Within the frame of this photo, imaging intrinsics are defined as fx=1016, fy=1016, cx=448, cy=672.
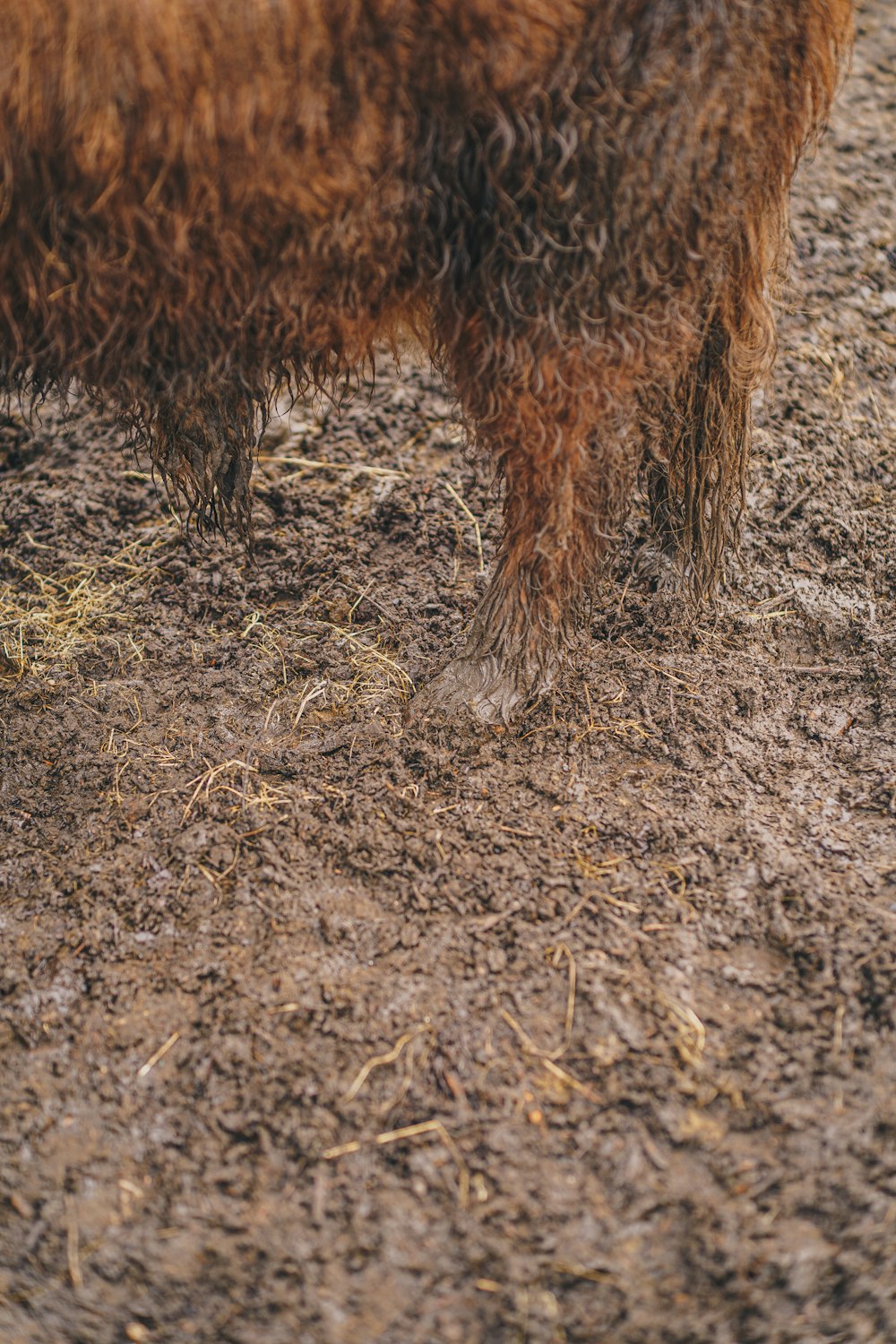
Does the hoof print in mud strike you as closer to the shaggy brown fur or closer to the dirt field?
the dirt field

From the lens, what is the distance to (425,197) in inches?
67.1

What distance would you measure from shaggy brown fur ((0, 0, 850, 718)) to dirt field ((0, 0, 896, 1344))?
666mm

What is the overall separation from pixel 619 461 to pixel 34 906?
151 cm

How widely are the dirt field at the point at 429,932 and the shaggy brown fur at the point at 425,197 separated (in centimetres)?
67

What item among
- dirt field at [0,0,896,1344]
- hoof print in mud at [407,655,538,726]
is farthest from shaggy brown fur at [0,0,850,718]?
dirt field at [0,0,896,1344]

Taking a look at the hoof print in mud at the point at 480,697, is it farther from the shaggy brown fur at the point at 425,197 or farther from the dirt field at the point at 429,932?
the shaggy brown fur at the point at 425,197

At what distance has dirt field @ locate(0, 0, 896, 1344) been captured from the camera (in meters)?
1.56

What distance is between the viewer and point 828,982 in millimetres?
1852

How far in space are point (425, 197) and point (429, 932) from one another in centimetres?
134

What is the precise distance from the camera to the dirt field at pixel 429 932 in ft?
5.13

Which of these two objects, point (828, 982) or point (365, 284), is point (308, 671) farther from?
point (828, 982)


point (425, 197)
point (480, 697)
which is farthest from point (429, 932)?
point (425, 197)

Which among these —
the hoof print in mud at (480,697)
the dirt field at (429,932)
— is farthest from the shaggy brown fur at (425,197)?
the dirt field at (429,932)

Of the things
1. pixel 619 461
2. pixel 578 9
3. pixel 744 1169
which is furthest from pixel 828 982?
pixel 578 9
